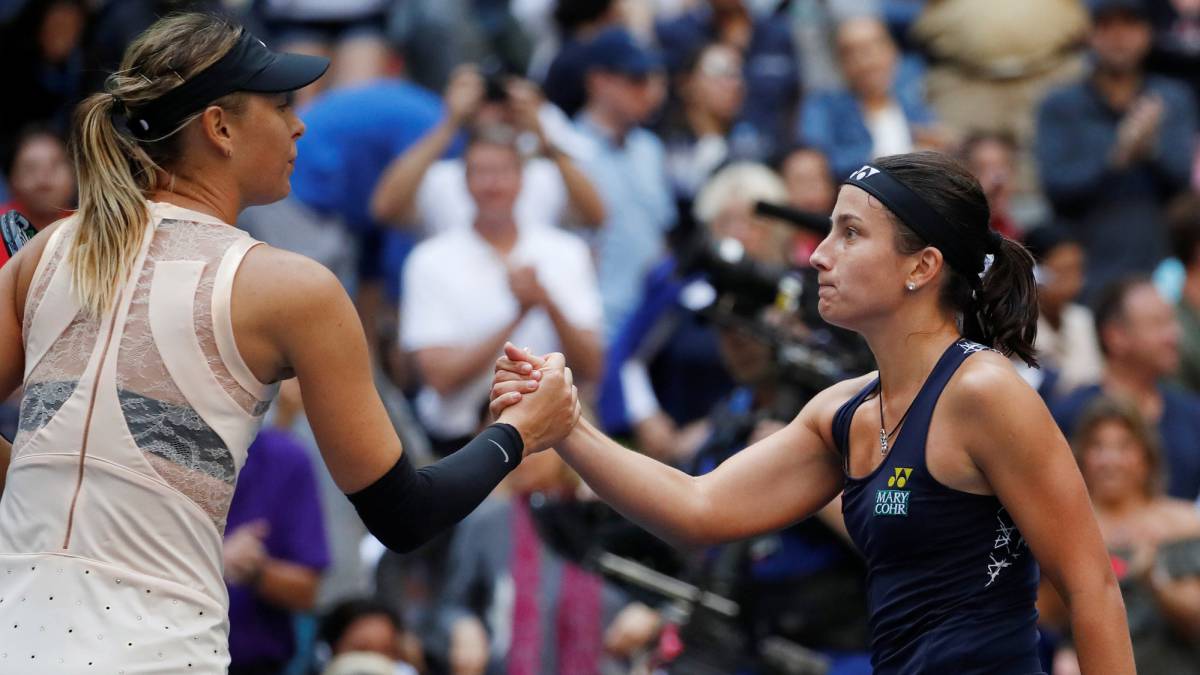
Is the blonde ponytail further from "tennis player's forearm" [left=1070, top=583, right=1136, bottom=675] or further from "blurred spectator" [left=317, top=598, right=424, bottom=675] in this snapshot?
"blurred spectator" [left=317, top=598, right=424, bottom=675]

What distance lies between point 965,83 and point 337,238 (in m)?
4.43

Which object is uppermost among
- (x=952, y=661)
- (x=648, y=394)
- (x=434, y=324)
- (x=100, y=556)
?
(x=100, y=556)

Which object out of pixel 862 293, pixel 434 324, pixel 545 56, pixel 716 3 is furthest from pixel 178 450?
pixel 716 3

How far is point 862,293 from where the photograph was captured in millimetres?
3797

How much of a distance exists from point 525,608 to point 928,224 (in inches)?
133

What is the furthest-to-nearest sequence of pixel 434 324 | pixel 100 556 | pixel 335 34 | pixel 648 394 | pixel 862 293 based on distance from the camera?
pixel 335 34 < pixel 648 394 < pixel 434 324 < pixel 862 293 < pixel 100 556

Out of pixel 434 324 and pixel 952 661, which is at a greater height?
pixel 952 661

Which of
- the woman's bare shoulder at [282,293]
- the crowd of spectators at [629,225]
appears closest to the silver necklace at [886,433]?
the woman's bare shoulder at [282,293]

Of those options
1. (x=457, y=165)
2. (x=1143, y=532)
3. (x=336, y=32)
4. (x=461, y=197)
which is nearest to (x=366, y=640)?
(x=461, y=197)

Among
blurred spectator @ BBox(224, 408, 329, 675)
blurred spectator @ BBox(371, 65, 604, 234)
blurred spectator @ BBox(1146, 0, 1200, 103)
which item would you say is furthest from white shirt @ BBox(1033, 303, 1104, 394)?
blurred spectator @ BBox(224, 408, 329, 675)

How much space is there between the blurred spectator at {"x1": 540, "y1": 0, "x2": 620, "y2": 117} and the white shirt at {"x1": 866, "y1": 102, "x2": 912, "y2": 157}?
157 cm

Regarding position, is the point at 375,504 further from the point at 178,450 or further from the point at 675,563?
the point at 675,563

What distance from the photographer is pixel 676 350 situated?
862cm

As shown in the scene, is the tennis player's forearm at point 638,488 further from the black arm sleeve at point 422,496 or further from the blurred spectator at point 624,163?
the blurred spectator at point 624,163
